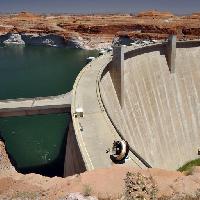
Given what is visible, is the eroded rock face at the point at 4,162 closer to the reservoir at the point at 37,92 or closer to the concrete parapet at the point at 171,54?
the reservoir at the point at 37,92

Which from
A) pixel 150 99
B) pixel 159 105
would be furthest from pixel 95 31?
pixel 150 99

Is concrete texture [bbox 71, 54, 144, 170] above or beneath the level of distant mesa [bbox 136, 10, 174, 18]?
above

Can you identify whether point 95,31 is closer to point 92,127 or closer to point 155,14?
point 155,14

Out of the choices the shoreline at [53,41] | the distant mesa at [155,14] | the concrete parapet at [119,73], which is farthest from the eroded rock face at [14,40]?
the concrete parapet at [119,73]

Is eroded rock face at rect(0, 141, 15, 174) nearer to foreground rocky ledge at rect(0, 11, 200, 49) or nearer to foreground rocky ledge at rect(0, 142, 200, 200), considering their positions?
foreground rocky ledge at rect(0, 142, 200, 200)

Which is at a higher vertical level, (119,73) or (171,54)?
(171,54)

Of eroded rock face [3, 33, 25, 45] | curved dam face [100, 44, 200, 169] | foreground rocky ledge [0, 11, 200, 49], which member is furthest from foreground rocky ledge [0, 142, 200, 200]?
eroded rock face [3, 33, 25, 45]
